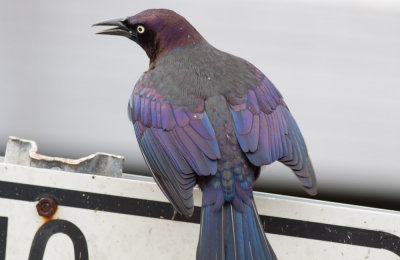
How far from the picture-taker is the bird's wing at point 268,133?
276 centimetres

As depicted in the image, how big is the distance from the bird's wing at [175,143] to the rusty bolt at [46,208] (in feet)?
1.22

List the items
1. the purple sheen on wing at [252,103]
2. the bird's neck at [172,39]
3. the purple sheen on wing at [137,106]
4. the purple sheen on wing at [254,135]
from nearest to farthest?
the purple sheen on wing at [254,135] → the purple sheen on wing at [252,103] → the purple sheen on wing at [137,106] → the bird's neck at [172,39]

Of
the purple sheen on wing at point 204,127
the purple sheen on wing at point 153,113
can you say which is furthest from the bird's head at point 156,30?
the purple sheen on wing at point 204,127

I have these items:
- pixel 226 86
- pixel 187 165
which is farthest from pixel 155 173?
pixel 226 86

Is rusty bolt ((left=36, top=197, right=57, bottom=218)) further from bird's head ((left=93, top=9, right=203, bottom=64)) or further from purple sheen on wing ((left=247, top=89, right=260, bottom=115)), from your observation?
bird's head ((left=93, top=9, right=203, bottom=64))

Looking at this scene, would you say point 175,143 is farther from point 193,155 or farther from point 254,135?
point 254,135

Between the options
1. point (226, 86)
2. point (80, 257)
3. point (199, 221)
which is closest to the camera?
point (80, 257)

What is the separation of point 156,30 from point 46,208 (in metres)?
1.48

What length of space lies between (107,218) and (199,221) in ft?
1.09

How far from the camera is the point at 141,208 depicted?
2.41 metres

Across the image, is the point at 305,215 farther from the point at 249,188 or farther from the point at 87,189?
the point at 87,189

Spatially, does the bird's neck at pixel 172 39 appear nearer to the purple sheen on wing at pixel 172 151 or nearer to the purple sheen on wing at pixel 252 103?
the purple sheen on wing at pixel 252 103

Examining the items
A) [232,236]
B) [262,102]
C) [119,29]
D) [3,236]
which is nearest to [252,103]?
[262,102]

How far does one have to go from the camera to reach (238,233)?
246 centimetres
